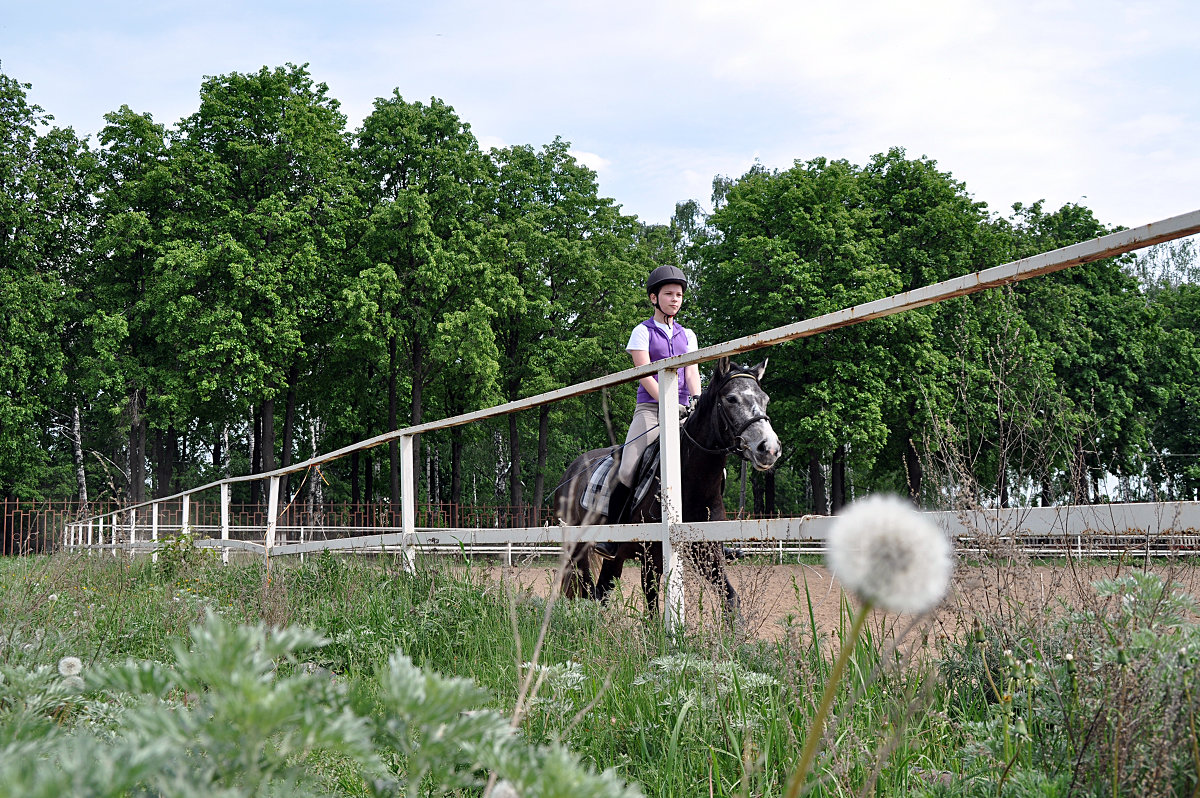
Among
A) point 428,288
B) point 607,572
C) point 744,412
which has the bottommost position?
point 607,572

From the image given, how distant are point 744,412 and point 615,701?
8.47ft

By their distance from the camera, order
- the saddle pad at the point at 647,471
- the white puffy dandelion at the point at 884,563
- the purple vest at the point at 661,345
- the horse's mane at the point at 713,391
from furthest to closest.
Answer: the purple vest at the point at 661,345, the saddle pad at the point at 647,471, the horse's mane at the point at 713,391, the white puffy dandelion at the point at 884,563

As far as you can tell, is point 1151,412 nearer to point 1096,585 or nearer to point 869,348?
point 869,348

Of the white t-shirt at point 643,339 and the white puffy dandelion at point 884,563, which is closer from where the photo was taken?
the white puffy dandelion at point 884,563

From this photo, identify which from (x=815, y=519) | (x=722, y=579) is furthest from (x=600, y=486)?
(x=815, y=519)

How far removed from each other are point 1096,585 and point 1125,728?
2.45 ft

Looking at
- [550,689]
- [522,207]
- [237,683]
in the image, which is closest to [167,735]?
[237,683]

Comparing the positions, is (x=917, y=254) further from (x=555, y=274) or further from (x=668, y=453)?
(x=668, y=453)

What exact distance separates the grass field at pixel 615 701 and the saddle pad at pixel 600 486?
1517 millimetres

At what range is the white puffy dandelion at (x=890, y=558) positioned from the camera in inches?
34.3

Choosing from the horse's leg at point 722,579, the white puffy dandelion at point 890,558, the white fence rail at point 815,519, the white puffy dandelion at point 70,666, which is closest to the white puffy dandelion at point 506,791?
the white puffy dandelion at point 890,558

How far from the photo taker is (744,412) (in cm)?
530

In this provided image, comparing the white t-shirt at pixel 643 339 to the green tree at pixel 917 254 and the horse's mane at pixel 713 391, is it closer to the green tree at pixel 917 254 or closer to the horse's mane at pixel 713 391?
the horse's mane at pixel 713 391

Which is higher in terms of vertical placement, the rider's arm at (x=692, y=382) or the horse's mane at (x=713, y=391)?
the rider's arm at (x=692, y=382)
